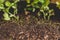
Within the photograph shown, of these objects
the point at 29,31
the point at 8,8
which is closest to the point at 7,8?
the point at 8,8

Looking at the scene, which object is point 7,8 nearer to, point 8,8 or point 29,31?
point 8,8

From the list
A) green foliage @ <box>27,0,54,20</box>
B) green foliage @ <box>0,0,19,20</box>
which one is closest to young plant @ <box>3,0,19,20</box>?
green foliage @ <box>0,0,19,20</box>

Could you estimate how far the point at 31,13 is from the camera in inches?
92.6

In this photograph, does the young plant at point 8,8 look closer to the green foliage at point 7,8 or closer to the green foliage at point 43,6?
the green foliage at point 7,8

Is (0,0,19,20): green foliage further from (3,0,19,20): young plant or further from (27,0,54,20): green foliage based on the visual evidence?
(27,0,54,20): green foliage

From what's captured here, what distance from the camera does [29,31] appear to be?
2.12 meters

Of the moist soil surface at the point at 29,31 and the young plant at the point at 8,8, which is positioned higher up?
the young plant at the point at 8,8

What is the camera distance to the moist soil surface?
2.08m

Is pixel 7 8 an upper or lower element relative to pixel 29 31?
upper

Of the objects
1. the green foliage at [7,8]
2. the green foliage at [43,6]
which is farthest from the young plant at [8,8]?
the green foliage at [43,6]

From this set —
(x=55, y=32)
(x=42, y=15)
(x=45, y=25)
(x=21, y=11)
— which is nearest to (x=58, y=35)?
(x=55, y=32)

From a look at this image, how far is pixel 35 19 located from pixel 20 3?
10.3 inches

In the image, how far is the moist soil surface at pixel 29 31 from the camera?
6.84 feet

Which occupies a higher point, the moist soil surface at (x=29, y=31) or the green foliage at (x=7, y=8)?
the green foliage at (x=7, y=8)
